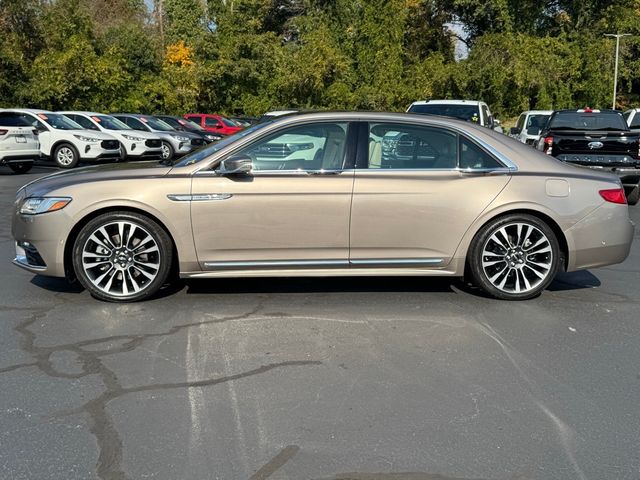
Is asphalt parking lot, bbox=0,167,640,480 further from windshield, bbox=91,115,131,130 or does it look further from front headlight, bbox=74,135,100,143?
windshield, bbox=91,115,131,130

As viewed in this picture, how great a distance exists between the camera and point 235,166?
559 cm

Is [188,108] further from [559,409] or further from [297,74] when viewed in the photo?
[559,409]

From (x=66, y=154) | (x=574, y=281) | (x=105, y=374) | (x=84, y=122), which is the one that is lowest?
(x=574, y=281)

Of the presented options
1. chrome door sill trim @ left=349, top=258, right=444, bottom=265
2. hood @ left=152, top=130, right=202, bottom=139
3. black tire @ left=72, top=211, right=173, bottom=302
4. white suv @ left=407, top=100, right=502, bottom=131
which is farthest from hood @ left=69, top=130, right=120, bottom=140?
chrome door sill trim @ left=349, top=258, right=444, bottom=265

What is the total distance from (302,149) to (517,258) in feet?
6.78

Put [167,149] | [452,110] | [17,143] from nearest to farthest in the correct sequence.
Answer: [452,110] < [17,143] < [167,149]

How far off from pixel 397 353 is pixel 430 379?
18.9 inches

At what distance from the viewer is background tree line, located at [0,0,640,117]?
3275cm

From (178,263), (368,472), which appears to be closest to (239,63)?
(178,263)

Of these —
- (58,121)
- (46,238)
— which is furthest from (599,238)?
(58,121)

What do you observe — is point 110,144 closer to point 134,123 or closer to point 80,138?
point 80,138

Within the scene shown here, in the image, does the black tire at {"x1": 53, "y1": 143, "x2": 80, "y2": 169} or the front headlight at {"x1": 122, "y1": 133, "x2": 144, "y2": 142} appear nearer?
the black tire at {"x1": 53, "y1": 143, "x2": 80, "y2": 169}

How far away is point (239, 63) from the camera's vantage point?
4025 cm

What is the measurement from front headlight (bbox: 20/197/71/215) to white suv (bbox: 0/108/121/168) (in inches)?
557
